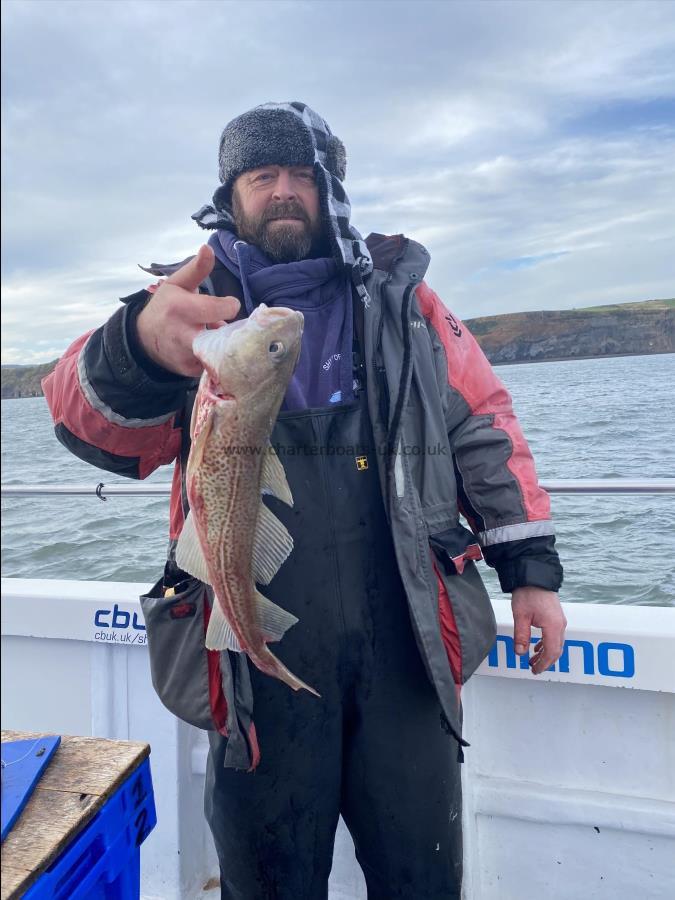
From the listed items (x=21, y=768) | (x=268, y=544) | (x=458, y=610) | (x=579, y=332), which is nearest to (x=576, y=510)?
A: (x=579, y=332)

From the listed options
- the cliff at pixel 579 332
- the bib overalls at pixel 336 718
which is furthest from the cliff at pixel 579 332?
the bib overalls at pixel 336 718

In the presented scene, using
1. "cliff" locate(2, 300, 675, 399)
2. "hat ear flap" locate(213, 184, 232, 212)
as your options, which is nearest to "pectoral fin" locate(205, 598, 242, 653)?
"hat ear flap" locate(213, 184, 232, 212)

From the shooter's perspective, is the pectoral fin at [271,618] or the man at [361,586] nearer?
the pectoral fin at [271,618]

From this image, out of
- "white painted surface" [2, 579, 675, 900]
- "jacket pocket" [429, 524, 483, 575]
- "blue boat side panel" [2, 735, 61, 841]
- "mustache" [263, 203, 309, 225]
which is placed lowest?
"white painted surface" [2, 579, 675, 900]

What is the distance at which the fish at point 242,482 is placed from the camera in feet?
5.32

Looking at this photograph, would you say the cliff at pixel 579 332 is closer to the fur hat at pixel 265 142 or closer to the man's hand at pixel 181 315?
the fur hat at pixel 265 142

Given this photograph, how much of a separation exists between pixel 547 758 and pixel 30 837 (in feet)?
6.83

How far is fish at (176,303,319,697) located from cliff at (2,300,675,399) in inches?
112

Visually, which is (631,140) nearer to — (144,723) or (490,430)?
(490,430)

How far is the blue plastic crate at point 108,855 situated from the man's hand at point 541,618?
132 centimetres

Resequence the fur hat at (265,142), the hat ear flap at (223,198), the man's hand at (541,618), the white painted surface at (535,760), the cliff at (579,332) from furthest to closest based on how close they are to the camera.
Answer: the cliff at (579,332)
the white painted surface at (535,760)
the hat ear flap at (223,198)
the fur hat at (265,142)
the man's hand at (541,618)

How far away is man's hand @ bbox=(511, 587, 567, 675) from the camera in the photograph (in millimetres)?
2248

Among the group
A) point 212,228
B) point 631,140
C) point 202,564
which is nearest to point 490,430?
point 202,564

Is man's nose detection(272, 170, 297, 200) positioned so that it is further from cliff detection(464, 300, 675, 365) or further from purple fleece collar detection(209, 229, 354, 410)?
cliff detection(464, 300, 675, 365)
